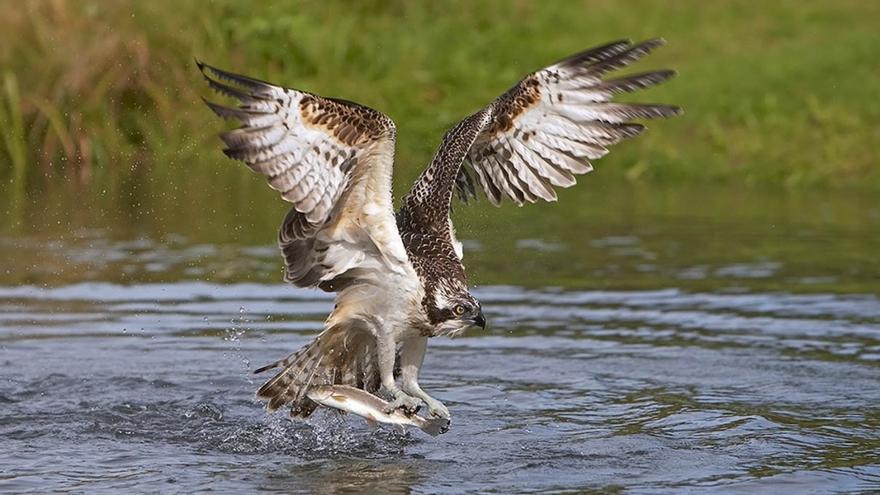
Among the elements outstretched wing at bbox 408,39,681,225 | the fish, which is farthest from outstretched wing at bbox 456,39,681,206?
the fish

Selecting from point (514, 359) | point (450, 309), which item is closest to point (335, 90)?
point (514, 359)

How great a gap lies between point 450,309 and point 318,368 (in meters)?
0.78

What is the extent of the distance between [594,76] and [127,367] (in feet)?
9.54

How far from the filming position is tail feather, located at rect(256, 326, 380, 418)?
7637 mm

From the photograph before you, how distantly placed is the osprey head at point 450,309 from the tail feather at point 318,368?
498 millimetres

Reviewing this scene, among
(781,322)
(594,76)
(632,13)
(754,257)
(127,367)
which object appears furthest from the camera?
(632,13)

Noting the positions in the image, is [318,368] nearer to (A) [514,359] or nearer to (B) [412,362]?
(B) [412,362]

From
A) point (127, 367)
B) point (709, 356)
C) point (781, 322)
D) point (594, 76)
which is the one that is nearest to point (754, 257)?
point (781, 322)

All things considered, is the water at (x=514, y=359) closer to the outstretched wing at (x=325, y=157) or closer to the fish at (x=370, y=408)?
the fish at (x=370, y=408)

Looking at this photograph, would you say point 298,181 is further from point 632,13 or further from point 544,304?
point 632,13

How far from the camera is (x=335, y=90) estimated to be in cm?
1587

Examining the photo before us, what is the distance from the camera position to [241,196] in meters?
14.3

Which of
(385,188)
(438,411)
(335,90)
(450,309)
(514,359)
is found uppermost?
(335,90)

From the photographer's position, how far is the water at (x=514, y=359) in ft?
22.7
